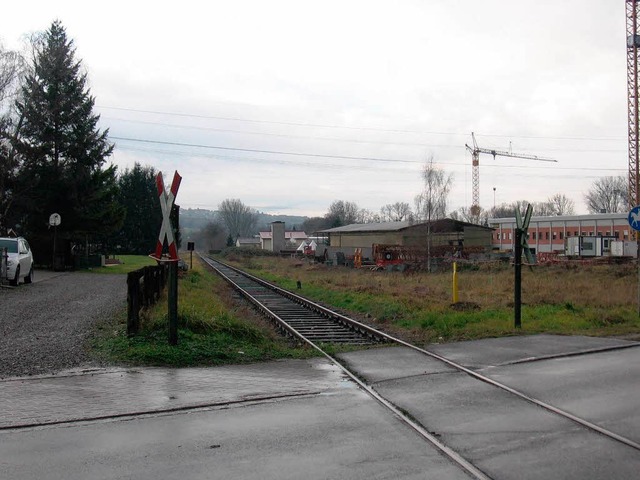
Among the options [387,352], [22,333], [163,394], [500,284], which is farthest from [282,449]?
[500,284]

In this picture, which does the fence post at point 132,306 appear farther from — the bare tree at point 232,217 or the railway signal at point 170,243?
the bare tree at point 232,217

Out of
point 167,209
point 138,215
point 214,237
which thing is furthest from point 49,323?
point 214,237

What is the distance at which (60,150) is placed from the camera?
36812 mm

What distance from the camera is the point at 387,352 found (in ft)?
35.2

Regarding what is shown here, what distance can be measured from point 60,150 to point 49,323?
2695 cm

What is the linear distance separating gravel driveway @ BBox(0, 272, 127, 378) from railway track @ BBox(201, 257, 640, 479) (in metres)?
4.13

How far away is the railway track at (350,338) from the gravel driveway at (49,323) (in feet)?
13.6

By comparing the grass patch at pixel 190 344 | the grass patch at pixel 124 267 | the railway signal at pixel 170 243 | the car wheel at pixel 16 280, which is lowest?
the grass patch at pixel 190 344

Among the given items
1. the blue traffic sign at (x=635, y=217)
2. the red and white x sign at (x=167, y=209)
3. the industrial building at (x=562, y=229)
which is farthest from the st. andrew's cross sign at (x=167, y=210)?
the industrial building at (x=562, y=229)

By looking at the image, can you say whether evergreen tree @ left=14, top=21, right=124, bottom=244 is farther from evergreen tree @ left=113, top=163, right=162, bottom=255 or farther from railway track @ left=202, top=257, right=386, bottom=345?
evergreen tree @ left=113, top=163, right=162, bottom=255

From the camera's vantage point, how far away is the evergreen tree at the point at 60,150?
3575 cm

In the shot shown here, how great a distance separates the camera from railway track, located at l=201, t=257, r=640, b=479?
18.4 ft

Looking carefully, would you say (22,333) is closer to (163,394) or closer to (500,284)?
(163,394)

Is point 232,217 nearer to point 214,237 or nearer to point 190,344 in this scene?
point 214,237
